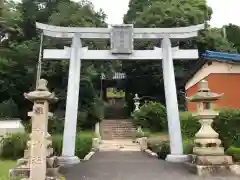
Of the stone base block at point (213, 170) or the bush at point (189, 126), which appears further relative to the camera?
the bush at point (189, 126)

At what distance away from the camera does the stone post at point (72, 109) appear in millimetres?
14859

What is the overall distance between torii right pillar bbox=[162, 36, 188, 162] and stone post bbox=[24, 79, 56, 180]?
22.0ft

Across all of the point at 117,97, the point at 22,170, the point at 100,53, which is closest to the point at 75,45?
the point at 100,53

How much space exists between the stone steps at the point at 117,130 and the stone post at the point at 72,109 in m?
18.8

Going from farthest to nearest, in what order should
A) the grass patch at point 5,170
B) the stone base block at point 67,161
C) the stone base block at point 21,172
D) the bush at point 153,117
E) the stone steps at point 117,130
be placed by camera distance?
the stone steps at point 117,130 → the bush at point 153,117 → the stone base block at point 67,161 → the grass patch at point 5,170 → the stone base block at point 21,172

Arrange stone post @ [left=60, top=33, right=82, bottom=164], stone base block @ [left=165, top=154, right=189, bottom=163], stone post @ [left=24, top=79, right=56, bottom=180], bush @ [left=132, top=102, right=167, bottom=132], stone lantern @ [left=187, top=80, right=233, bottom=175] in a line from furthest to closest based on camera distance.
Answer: bush @ [left=132, top=102, right=167, bottom=132] → stone post @ [left=60, top=33, right=82, bottom=164] → stone base block @ [left=165, top=154, right=189, bottom=163] → stone lantern @ [left=187, top=80, right=233, bottom=175] → stone post @ [left=24, top=79, right=56, bottom=180]

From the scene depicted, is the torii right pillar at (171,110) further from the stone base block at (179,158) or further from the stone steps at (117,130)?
the stone steps at (117,130)

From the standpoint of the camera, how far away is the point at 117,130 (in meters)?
36.4

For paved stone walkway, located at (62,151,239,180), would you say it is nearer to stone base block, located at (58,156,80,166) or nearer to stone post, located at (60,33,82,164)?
stone base block, located at (58,156,80,166)

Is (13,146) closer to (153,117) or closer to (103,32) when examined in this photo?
(103,32)

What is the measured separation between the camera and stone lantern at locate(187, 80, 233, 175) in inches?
476

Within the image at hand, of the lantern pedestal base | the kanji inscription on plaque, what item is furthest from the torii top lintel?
the lantern pedestal base

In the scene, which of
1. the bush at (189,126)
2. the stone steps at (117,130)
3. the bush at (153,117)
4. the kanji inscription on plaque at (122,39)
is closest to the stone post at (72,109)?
the kanji inscription on plaque at (122,39)

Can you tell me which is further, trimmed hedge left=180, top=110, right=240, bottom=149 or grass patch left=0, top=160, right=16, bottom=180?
trimmed hedge left=180, top=110, right=240, bottom=149
